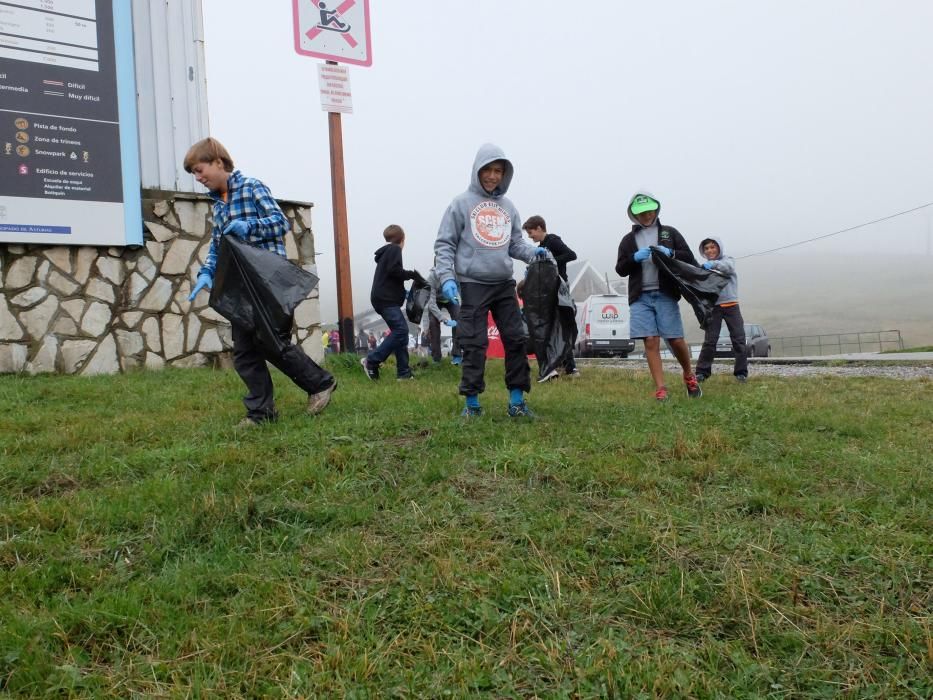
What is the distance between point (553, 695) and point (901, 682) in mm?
777

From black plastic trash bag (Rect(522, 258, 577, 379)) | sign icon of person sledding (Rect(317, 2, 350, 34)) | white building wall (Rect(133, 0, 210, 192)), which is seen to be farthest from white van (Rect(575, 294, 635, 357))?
black plastic trash bag (Rect(522, 258, 577, 379))

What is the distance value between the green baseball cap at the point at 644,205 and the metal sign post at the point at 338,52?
13.4 ft

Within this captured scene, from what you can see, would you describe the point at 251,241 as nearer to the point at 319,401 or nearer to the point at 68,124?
the point at 319,401

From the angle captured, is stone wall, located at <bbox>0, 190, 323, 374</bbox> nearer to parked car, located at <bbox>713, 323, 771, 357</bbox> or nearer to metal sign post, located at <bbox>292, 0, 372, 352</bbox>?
metal sign post, located at <bbox>292, 0, 372, 352</bbox>

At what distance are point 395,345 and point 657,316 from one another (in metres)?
2.87

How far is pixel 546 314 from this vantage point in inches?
192

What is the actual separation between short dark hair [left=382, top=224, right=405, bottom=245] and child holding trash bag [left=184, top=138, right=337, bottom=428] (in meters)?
3.55

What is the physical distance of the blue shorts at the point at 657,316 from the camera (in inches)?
227

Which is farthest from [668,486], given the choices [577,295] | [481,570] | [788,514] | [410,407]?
[577,295]

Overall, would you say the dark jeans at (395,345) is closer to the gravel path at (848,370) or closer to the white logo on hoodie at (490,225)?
the white logo on hoodie at (490,225)

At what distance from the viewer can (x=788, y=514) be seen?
2564mm

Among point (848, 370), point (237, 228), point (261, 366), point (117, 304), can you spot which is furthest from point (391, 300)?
point (848, 370)

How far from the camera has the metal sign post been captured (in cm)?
847

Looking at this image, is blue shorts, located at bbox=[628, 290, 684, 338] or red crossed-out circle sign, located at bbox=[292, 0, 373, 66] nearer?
blue shorts, located at bbox=[628, 290, 684, 338]
